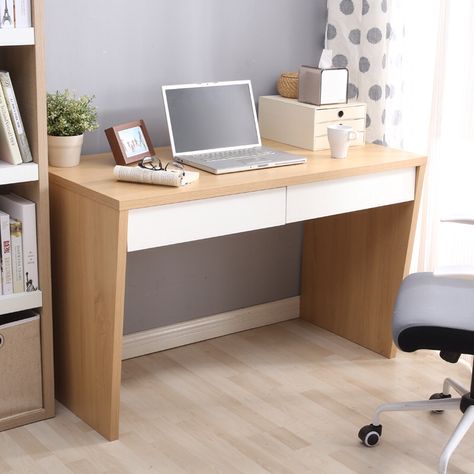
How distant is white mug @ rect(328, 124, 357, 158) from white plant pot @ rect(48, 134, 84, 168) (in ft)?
2.64

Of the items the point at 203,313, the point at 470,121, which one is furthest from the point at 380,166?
the point at 203,313

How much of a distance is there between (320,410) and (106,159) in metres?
1.04

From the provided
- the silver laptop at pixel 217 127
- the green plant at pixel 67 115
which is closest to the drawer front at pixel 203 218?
the silver laptop at pixel 217 127

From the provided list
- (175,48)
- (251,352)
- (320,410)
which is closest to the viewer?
(320,410)

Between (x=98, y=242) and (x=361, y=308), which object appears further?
(x=361, y=308)

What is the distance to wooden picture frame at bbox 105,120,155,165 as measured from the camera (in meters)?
2.71

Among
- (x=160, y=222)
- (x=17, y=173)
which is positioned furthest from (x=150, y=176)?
(x=17, y=173)

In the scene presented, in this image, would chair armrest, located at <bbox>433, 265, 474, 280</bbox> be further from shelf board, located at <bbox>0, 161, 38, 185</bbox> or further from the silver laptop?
shelf board, located at <bbox>0, 161, 38, 185</bbox>

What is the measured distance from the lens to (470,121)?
120 inches

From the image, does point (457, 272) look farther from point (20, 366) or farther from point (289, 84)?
point (20, 366)

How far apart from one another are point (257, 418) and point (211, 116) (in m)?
0.98

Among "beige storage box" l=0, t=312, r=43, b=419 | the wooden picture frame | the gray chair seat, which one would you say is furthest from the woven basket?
"beige storage box" l=0, t=312, r=43, b=419

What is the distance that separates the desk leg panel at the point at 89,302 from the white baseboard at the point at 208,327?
44 centimetres

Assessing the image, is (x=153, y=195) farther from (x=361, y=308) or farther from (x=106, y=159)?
(x=361, y=308)
